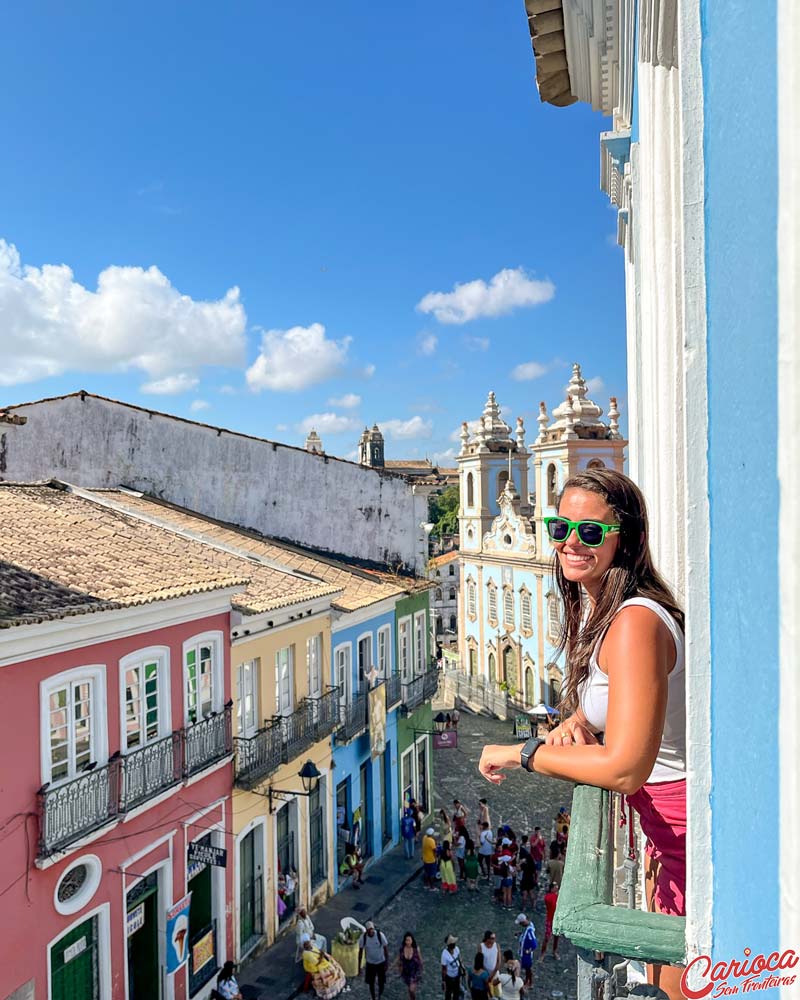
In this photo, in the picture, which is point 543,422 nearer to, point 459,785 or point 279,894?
point 459,785

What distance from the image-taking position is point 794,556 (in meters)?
1.04

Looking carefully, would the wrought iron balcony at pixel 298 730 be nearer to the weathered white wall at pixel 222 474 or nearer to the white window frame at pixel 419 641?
the white window frame at pixel 419 641

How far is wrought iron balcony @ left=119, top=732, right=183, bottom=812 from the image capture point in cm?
1048

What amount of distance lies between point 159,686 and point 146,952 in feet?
12.2

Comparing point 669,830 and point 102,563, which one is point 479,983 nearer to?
point 102,563

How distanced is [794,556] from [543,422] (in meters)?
36.7

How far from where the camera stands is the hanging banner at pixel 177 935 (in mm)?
11367

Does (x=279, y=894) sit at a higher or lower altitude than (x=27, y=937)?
lower

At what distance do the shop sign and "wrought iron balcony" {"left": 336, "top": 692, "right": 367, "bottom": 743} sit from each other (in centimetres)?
634

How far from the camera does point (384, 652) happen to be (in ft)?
66.0

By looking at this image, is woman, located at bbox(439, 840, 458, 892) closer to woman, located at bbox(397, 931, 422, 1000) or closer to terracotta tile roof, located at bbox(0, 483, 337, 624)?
woman, located at bbox(397, 931, 422, 1000)

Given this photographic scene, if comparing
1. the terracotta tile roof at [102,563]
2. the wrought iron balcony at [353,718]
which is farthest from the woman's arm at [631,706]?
the wrought iron balcony at [353,718]

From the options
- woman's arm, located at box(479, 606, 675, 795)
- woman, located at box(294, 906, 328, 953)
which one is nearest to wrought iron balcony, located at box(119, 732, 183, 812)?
woman, located at box(294, 906, 328, 953)

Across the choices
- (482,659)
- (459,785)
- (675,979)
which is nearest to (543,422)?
(482,659)
